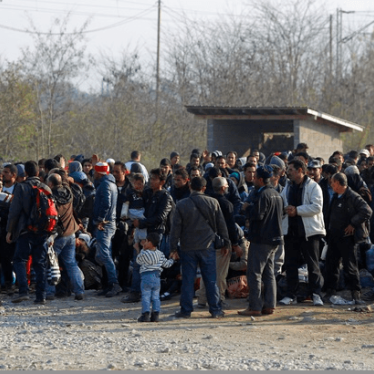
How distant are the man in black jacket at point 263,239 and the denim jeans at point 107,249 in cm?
270

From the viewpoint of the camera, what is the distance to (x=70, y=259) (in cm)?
1227

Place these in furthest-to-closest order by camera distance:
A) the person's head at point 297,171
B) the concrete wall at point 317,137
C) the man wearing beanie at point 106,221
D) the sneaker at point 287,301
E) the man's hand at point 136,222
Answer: the concrete wall at point 317,137 → the man wearing beanie at point 106,221 → the man's hand at point 136,222 → the sneaker at point 287,301 → the person's head at point 297,171

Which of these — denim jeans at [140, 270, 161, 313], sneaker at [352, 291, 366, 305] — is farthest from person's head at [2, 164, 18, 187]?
sneaker at [352, 291, 366, 305]

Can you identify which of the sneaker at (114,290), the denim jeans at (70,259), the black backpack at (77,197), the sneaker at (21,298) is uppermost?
the black backpack at (77,197)

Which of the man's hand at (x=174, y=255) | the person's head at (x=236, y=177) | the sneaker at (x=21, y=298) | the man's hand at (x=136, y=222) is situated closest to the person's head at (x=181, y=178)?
the man's hand at (x=136, y=222)

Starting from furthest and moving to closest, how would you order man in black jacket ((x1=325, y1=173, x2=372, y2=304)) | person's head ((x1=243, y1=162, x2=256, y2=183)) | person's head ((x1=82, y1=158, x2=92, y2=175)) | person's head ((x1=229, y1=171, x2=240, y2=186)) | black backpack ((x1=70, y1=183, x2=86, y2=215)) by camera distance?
person's head ((x1=82, y1=158, x2=92, y2=175))
person's head ((x1=229, y1=171, x2=240, y2=186))
person's head ((x1=243, y1=162, x2=256, y2=183))
black backpack ((x1=70, y1=183, x2=86, y2=215))
man in black jacket ((x1=325, y1=173, x2=372, y2=304))

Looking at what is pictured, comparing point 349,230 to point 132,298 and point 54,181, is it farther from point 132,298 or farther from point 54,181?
point 54,181

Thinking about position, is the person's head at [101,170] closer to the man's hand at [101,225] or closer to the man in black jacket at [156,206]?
the man's hand at [101,225]

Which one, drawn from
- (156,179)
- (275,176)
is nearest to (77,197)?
(156,179)

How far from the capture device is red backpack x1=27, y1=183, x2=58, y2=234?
38.2 ft

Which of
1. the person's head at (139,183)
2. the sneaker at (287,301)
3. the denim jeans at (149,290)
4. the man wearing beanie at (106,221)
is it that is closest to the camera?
the denim jeans at (149,290)

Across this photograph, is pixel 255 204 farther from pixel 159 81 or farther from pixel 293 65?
pixel 293 65

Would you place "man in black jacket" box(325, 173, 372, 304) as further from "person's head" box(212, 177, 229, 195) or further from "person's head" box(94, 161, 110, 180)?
"person's head" box(94, 161, 110, 180)

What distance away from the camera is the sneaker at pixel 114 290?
12570 millimetres
